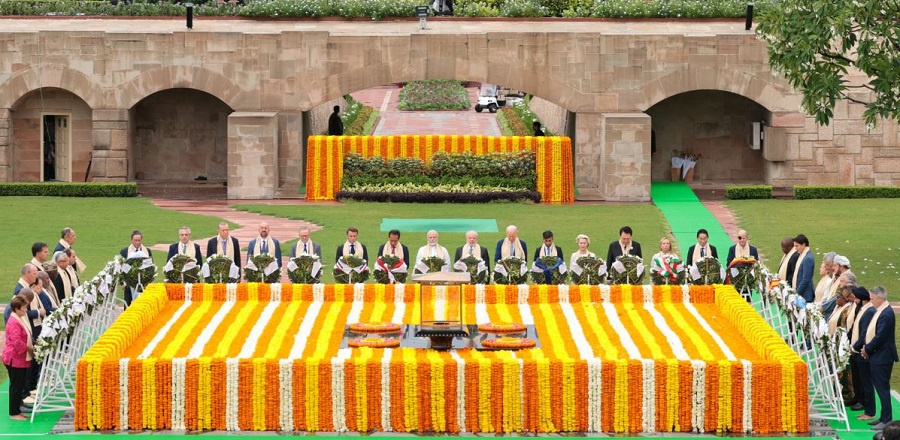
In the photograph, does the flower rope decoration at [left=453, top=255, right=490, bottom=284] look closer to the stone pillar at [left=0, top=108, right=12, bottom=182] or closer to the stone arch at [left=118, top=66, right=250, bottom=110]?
the stone arch at [left=118, top=66, right=250, bottom=110]

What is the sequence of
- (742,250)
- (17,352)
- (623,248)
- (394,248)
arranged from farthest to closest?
1. (394,248)
2. (623,248)
3. (742,250)
4. (17,352)

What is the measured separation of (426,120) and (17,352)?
3537cm

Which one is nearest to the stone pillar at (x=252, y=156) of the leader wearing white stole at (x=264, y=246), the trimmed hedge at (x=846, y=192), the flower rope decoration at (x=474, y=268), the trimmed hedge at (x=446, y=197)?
the trimmed hedge at (x=446, y=197)

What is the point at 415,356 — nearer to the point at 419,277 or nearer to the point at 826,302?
the point at 419,277

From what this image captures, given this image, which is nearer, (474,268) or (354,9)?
(474,268)

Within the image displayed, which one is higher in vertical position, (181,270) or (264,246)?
(264,246)

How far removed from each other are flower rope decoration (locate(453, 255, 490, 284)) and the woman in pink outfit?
6.47 meters

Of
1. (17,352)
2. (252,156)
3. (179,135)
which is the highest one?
(179,135)

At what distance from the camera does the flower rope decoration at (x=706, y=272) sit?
65.1ft

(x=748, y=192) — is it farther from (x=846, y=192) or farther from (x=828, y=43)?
(x=828, y=43)

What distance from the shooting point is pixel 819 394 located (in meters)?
16.4

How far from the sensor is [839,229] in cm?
2911

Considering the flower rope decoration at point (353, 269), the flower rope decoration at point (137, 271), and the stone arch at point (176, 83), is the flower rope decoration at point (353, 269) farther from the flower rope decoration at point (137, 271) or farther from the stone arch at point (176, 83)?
the stone arch at point (176, 83)

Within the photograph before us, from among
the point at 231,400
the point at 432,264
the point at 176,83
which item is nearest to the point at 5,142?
the point at 176,83
